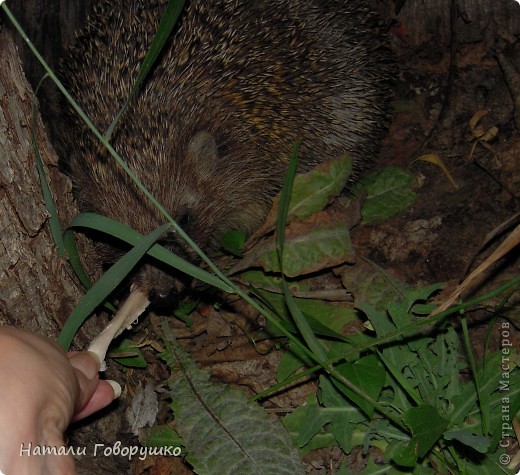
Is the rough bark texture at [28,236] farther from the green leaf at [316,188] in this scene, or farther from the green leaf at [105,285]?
the green leaf at [316,188]

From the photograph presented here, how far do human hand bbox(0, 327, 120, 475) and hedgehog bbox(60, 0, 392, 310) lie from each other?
116cm

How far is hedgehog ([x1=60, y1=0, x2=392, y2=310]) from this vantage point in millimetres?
3801

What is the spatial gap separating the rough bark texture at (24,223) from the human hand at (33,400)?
53 centimetres

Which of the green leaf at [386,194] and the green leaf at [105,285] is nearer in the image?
the green leaf at [105,285]

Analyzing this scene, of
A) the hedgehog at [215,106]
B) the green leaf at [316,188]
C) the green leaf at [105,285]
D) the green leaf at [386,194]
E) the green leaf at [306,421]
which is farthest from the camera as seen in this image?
the green leaf at [386,194]

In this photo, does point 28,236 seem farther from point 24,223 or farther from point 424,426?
point 424,426

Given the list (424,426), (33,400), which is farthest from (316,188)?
(33,400)

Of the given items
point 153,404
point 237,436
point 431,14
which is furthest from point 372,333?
point 431,14

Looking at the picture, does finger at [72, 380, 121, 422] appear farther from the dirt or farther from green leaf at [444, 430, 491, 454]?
green leaf at [444, 430, 491, 454]

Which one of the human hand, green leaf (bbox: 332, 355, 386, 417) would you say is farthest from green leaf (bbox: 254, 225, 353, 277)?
the human hand

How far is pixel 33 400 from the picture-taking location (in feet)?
7.40

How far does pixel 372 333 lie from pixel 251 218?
4.87 ft

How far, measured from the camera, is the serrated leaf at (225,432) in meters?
3.21

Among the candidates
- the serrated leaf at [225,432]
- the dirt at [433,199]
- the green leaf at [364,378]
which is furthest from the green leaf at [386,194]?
the serrated leaf at [225,432]
